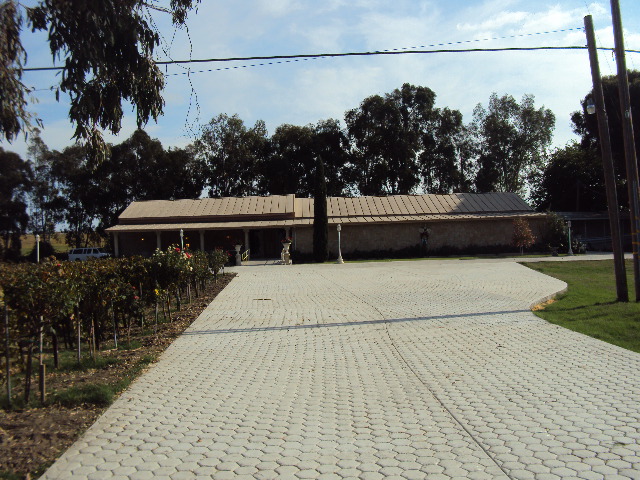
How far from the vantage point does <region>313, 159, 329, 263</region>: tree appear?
35969 mm

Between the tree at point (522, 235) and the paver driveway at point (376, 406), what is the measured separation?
85.2 feet

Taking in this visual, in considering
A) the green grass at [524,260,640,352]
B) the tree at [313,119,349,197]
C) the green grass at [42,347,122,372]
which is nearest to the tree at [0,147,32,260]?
the tree at [313,119,349,197]

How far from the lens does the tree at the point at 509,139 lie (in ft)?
188

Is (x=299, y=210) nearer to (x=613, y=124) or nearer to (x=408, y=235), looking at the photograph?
(x=408, y=235)

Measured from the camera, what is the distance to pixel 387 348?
8945 mm

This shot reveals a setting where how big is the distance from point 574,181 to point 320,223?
28562 millimetres

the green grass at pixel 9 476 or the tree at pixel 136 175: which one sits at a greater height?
the tree at pixel 136 175

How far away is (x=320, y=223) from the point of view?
36094 mm

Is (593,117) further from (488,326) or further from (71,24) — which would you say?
(71,24)

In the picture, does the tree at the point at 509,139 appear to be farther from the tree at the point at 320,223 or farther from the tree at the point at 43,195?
the tree at the point at 43,195

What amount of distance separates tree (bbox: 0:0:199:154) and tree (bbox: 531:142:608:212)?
165ft

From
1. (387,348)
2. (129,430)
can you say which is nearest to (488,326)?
(387,348)

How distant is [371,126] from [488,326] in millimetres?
48144

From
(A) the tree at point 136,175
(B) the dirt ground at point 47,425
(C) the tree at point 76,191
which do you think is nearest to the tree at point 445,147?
(A) the tree at point 136,175
